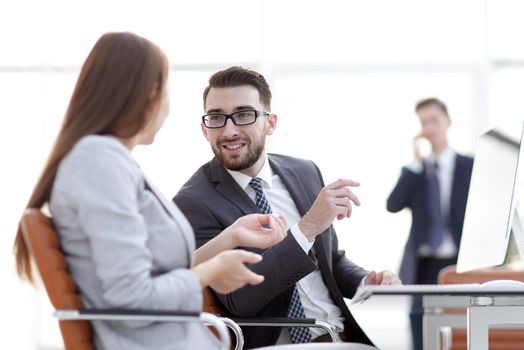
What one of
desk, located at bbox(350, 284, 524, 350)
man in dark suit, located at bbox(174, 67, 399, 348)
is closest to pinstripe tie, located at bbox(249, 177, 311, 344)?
man in dark suit, located at bbox(174, 67, 399, 348)

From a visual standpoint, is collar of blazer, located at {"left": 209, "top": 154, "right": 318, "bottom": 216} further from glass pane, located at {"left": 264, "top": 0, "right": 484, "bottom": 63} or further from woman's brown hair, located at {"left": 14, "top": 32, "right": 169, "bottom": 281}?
glass pane, located at {"left": 264, "top": 0, "right": 484, "bottom": 63}

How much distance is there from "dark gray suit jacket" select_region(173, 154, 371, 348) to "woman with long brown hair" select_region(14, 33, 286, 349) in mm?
622

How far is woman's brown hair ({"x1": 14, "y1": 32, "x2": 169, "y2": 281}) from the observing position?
208 centimetres

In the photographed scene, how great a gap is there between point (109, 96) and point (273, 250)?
0.92 metres

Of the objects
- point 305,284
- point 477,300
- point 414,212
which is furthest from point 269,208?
point 414,212

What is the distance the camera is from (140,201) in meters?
2.08

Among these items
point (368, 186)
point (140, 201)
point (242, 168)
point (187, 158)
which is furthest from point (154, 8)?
point (140, 201)

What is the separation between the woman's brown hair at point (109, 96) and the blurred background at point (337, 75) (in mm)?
5998

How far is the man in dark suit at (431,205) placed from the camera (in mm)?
6430

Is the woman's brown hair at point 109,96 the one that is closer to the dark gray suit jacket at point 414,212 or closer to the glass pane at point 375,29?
the dark gray suit jacket at point 414,212

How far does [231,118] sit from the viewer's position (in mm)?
3154

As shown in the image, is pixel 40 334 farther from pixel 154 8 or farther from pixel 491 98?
pixel 491 98

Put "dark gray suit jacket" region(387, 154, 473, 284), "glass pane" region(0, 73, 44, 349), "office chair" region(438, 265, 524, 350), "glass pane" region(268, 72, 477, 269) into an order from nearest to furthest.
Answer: "office chair" region(438, 265, 524, 350) < "dark gray suit jacket" region(387, 154, 473, 284) < "glass pane" region(268, 72, 477, 269) < "glass pane" region(0, 73, 44, 349)

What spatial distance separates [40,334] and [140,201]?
21.7ft
